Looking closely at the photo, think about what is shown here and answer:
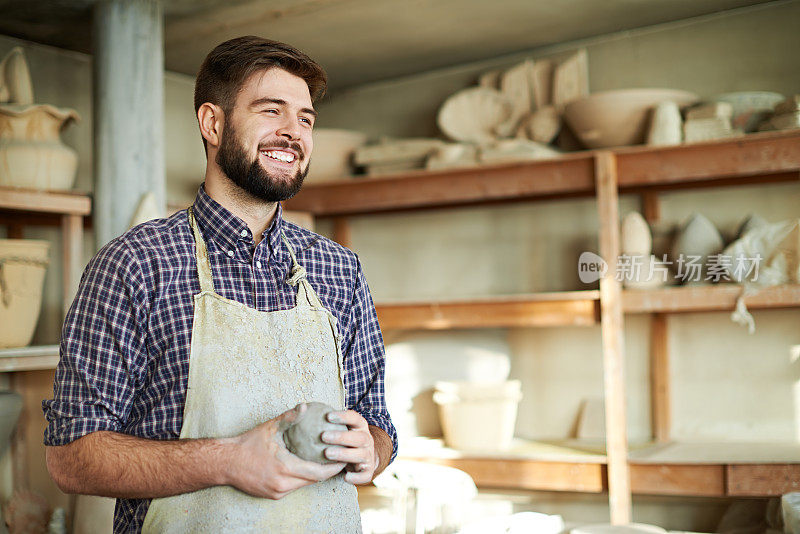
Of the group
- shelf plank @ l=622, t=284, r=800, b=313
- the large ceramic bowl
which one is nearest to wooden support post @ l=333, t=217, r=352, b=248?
the large ceramic bowl

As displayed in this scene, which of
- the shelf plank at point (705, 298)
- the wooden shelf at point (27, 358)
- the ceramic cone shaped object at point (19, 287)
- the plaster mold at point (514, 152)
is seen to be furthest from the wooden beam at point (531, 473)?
the ceramic cone shaped object at point (19, 287)

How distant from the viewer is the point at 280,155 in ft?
4.60

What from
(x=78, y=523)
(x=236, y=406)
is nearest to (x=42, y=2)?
(x=78, y=523)

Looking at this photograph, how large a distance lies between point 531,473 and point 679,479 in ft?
1.84

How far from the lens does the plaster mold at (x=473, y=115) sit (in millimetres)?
3678

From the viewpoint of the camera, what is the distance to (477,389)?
340 centimetres

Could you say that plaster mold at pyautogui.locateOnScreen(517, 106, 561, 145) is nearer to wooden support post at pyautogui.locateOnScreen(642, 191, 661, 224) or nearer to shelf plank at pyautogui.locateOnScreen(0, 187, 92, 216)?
wooden support post at pyautogui.locateOnScreen(642, 191, 661, 224)

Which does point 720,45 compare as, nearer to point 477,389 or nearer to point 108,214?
point 477,389

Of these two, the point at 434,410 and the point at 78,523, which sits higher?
the point at 434,410

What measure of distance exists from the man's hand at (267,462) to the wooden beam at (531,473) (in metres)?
2.10

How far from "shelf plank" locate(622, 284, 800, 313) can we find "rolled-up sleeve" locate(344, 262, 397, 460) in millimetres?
1782

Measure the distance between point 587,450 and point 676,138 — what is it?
4.24ft

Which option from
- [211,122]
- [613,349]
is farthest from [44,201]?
[613,349]

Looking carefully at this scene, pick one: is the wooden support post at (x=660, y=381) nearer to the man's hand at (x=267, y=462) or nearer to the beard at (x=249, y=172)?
the beard at (x=249, y=172)
